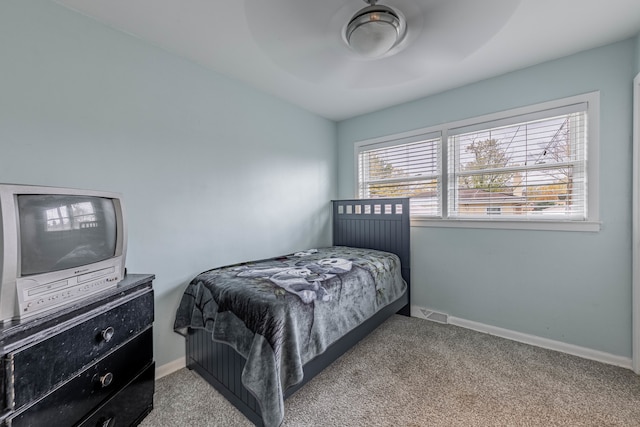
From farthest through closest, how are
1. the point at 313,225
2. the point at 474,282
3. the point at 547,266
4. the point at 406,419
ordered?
the point at 313,225, the point at 474,282, the point at 547,266, the point at 406,419

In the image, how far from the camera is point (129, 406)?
1394mm

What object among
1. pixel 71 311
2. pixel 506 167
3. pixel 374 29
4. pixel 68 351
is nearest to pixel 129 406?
pixel 68 351

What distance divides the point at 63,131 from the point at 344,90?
7.23ft

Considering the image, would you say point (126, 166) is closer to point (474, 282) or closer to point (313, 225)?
point (313, 225)

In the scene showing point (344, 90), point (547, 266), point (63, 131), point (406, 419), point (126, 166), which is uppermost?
point (344, 90)

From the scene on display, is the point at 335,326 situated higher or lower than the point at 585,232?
lower

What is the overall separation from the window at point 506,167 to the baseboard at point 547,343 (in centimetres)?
97

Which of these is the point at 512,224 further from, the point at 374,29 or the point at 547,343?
the point at 374,29

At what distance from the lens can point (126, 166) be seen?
178 cm

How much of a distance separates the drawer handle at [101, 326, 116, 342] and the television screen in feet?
1.10

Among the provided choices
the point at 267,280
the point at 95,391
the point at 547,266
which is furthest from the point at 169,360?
the point at 547,266

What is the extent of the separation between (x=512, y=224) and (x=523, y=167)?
517 mm

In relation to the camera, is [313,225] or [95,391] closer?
[95,391]

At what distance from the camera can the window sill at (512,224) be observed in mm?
2074
